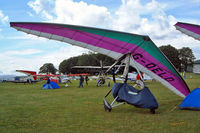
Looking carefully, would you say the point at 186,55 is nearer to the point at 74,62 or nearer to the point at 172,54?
the point at 172,54

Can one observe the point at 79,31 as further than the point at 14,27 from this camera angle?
Yes

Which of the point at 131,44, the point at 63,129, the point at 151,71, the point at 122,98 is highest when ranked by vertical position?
the point at 131,44

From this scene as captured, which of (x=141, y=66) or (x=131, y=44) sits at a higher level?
(x=131, y=44)

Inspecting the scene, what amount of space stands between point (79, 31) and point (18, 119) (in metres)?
3.66

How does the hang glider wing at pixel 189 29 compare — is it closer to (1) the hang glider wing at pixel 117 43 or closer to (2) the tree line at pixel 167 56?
(1) the hang glider wing at pixel 117 43

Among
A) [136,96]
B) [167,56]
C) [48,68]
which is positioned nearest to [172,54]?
[167,56]

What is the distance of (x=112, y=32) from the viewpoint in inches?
275

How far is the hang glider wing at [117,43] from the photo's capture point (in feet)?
22.3

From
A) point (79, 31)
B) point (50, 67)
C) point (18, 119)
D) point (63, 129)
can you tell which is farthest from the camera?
point (50, 67)

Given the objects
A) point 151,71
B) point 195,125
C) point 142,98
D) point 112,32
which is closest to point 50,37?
point 112,32

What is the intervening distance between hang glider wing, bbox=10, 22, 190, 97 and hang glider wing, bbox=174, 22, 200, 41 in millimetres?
2637

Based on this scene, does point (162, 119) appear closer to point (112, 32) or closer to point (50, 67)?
point (112, 32)

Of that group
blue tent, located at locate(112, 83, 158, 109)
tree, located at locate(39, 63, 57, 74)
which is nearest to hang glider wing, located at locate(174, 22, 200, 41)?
blue tent, located at locate(112, 83, 158, 109)

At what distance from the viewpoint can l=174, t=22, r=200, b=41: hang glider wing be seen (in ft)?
31.2
